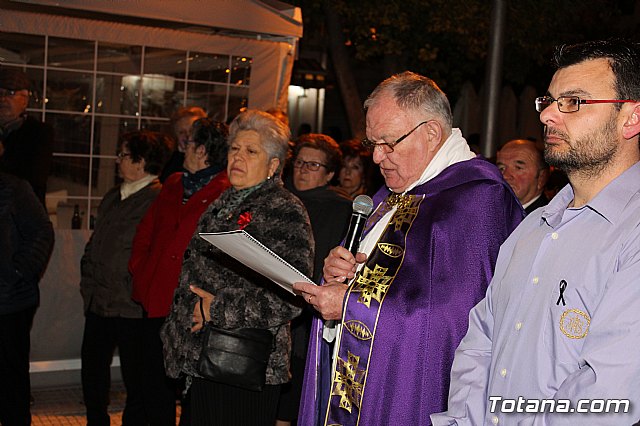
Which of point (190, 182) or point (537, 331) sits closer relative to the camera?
point (537, 331)

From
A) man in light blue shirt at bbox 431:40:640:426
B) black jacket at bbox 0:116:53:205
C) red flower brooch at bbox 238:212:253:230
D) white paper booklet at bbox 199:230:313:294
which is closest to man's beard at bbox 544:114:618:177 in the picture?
man in light blue shirt at bbox 431:40:640:426

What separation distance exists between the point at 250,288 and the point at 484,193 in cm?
141

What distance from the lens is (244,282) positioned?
4.23 metres

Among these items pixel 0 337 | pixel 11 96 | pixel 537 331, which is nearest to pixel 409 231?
pixel 537 331

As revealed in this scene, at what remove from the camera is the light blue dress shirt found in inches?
86.9

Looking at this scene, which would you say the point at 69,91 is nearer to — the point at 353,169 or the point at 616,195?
the point at 353,169

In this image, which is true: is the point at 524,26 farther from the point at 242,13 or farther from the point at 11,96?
the point at 11,96

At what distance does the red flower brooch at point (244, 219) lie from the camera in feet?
14.0

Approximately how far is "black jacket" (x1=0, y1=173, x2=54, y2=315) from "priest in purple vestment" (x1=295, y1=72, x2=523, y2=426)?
262 centimetres

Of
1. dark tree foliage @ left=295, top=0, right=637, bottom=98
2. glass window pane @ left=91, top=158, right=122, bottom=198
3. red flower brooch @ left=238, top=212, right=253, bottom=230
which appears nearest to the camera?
red flower brooch @ left=238, top=212, right=253, bottom=230

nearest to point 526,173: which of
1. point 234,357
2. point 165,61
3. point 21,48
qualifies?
point 234,357

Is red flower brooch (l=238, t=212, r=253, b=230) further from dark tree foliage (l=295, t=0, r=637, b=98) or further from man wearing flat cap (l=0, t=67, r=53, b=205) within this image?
dark tree foliage (l=295, t=0, r=637, b=98)

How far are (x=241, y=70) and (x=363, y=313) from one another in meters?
5.05

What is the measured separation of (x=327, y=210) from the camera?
5676 mm
